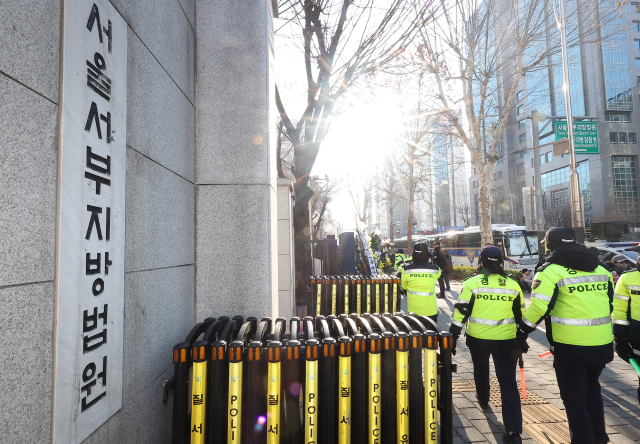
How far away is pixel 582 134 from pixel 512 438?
14.1m

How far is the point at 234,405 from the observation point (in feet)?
8.73

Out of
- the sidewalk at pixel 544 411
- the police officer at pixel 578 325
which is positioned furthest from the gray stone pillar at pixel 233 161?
the police officer at pixel 578 325

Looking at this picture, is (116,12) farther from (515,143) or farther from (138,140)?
(515,143)

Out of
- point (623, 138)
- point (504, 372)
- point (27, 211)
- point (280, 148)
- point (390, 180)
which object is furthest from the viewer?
point (623, 138)

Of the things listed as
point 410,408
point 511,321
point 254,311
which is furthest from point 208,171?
point 511,321

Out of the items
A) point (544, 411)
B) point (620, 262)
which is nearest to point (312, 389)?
point (544, 411)

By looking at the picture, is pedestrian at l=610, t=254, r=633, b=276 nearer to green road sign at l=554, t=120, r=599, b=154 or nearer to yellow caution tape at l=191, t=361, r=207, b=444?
green road sign at l=554, t=120, r=599, b=154

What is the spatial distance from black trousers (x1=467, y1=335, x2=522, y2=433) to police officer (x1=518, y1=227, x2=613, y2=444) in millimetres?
429

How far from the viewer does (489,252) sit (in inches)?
170

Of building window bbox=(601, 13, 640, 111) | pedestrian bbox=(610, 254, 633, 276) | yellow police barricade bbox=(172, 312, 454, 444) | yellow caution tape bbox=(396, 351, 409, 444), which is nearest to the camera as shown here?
yellow police barricade bbox=(172, 312, 454, 444)

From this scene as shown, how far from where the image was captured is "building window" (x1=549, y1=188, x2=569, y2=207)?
51.2 meters

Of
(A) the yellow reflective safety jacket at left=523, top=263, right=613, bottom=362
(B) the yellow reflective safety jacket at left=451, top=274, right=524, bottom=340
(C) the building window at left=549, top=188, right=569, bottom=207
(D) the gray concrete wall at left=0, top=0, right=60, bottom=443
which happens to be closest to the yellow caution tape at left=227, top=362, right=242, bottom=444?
(D) the gray concrete wall at left=0, top=0, right=60, bottom=443

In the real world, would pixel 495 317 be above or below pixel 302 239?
below

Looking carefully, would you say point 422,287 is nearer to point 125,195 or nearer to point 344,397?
point 344,397
